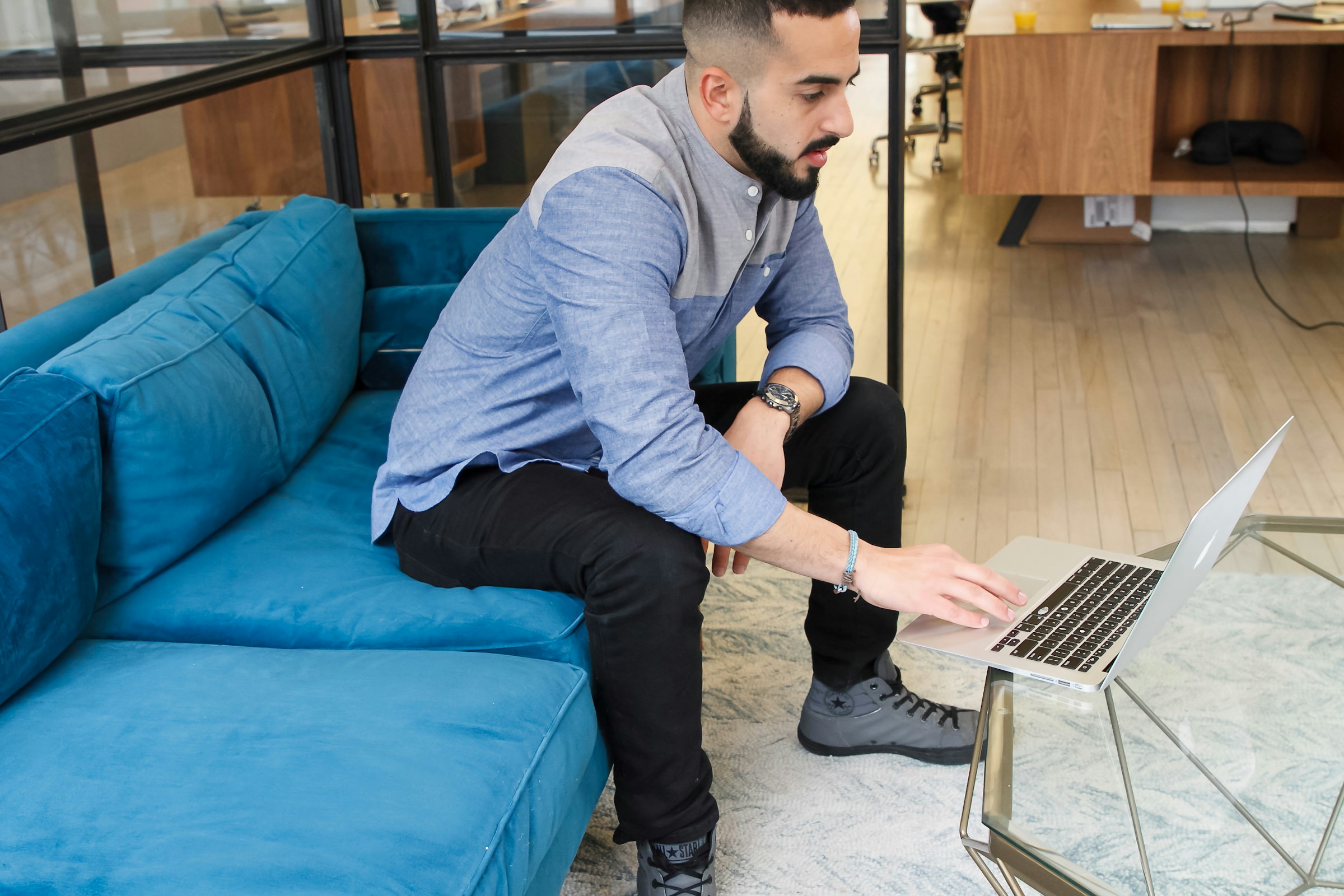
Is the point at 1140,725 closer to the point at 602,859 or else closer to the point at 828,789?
the point at 828,789

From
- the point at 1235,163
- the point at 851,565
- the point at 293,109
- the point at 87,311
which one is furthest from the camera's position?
the point at 1235,163

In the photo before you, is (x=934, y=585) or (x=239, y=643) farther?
(x=239, y=643)

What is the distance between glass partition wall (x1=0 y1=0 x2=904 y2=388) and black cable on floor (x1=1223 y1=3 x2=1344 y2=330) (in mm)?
1360

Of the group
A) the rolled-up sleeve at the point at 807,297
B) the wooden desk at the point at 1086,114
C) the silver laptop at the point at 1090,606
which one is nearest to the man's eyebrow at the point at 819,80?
the rolled-up sleeve at the point at 807,297

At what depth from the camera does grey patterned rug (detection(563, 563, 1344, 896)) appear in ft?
3.52

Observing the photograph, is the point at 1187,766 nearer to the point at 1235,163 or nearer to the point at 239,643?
the point at 239,643

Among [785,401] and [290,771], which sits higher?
[785,401]

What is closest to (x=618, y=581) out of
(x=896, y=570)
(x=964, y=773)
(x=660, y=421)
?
(x=660, y=421)

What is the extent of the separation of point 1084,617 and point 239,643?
969mm

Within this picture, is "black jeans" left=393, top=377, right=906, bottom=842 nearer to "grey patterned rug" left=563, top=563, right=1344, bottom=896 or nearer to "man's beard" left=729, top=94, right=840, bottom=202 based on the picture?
"grey patterned rug" left=563, top=563, right=1344, bottom=896

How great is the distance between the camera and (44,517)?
126cm

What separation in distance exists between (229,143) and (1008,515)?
5.59 ft

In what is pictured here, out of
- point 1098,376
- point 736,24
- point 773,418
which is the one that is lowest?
point 1098,376

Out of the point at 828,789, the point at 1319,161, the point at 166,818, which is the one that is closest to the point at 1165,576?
the point at 828,789
